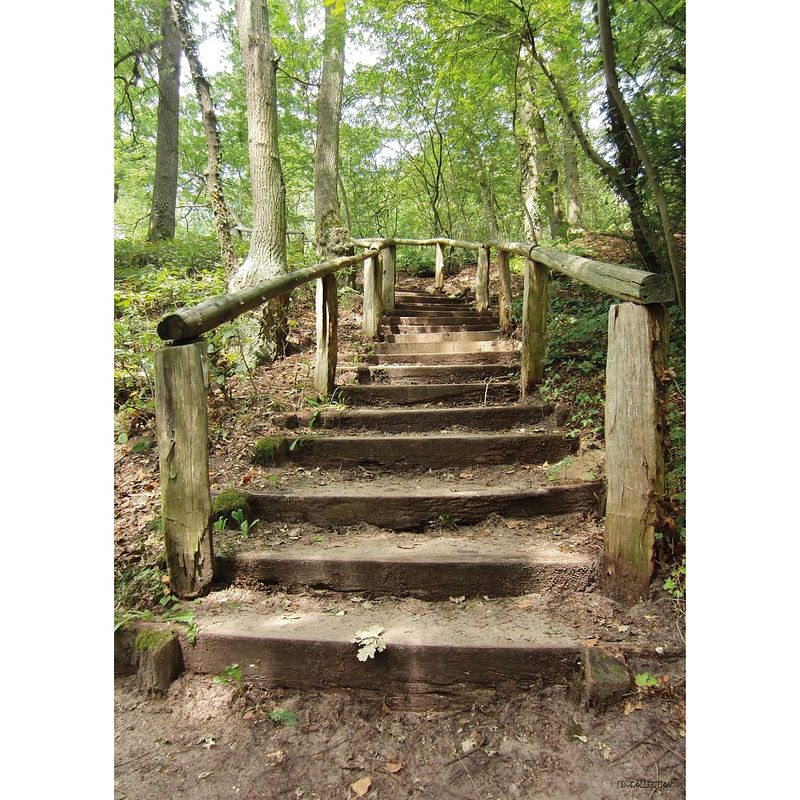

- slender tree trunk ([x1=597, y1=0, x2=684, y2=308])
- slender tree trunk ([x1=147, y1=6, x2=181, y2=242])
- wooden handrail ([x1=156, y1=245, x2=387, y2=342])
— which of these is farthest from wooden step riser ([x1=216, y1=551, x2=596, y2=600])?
slender tree trunk ([x1=147, y1=6, x2=181, y2=242])

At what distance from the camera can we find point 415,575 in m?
2.05

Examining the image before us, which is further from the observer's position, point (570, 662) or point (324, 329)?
point (324, 329)

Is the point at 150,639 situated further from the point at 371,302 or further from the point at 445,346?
the point at 371,302

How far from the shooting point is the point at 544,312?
357 centimetres

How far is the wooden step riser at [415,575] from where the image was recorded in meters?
2.01

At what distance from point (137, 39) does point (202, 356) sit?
301 inches

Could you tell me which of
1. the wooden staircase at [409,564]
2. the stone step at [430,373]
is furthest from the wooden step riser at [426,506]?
the stone step at [430,373]

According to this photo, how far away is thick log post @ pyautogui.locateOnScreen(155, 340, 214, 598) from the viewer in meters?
1.95

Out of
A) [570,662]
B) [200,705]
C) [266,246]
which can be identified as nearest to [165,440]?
[200,705]

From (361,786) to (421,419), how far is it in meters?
2.18

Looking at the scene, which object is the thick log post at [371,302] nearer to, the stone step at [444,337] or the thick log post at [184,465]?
the stone step at [444,337]

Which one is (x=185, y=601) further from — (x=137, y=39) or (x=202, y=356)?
(x=137, y=39)

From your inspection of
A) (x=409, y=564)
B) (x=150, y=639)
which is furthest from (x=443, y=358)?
(x=150, y=639)

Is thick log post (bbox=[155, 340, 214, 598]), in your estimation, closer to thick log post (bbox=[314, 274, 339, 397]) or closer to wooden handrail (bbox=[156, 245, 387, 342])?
wooden handrail (bbox=[156, 245, 387, 342])
